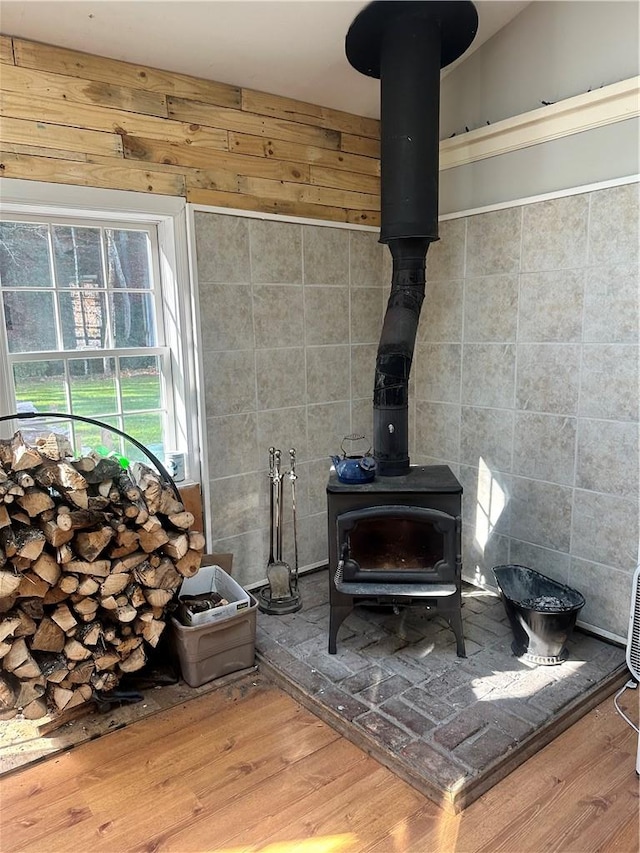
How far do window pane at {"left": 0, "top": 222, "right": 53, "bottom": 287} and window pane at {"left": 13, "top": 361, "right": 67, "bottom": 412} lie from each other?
344mm

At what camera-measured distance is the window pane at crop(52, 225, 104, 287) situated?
2500 mm

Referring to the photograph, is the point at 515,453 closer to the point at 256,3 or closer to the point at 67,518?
the point at 67,518

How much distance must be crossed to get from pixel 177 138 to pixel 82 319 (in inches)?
36.3

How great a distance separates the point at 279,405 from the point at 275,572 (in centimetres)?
87

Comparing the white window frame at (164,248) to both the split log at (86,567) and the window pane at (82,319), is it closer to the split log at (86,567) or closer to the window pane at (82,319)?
Result: the window pane at (82,319)

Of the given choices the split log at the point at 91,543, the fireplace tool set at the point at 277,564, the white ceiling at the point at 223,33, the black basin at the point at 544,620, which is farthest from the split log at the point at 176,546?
the white ceiling at the point at 223,33

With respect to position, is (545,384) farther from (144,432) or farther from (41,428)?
(41,428)

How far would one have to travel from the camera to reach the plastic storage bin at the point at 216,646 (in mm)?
2365

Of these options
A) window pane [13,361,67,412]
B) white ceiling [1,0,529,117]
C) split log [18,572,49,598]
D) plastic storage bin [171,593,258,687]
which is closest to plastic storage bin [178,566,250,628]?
plastic storage bin [171,593,258,687]

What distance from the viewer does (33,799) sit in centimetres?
187

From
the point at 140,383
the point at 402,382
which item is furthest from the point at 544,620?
the point at 140,383

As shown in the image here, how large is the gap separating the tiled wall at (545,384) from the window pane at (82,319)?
172 cm

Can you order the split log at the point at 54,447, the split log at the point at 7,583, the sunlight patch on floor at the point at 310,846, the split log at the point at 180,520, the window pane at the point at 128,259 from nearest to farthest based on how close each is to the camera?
the sunlight patch on floor at the point at 310,846
the split log at the point at 7,583
the split log at the point at 54,447
the split log at the point at 180,520
the window pane at the point at 128,259

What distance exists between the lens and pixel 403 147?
244cm
